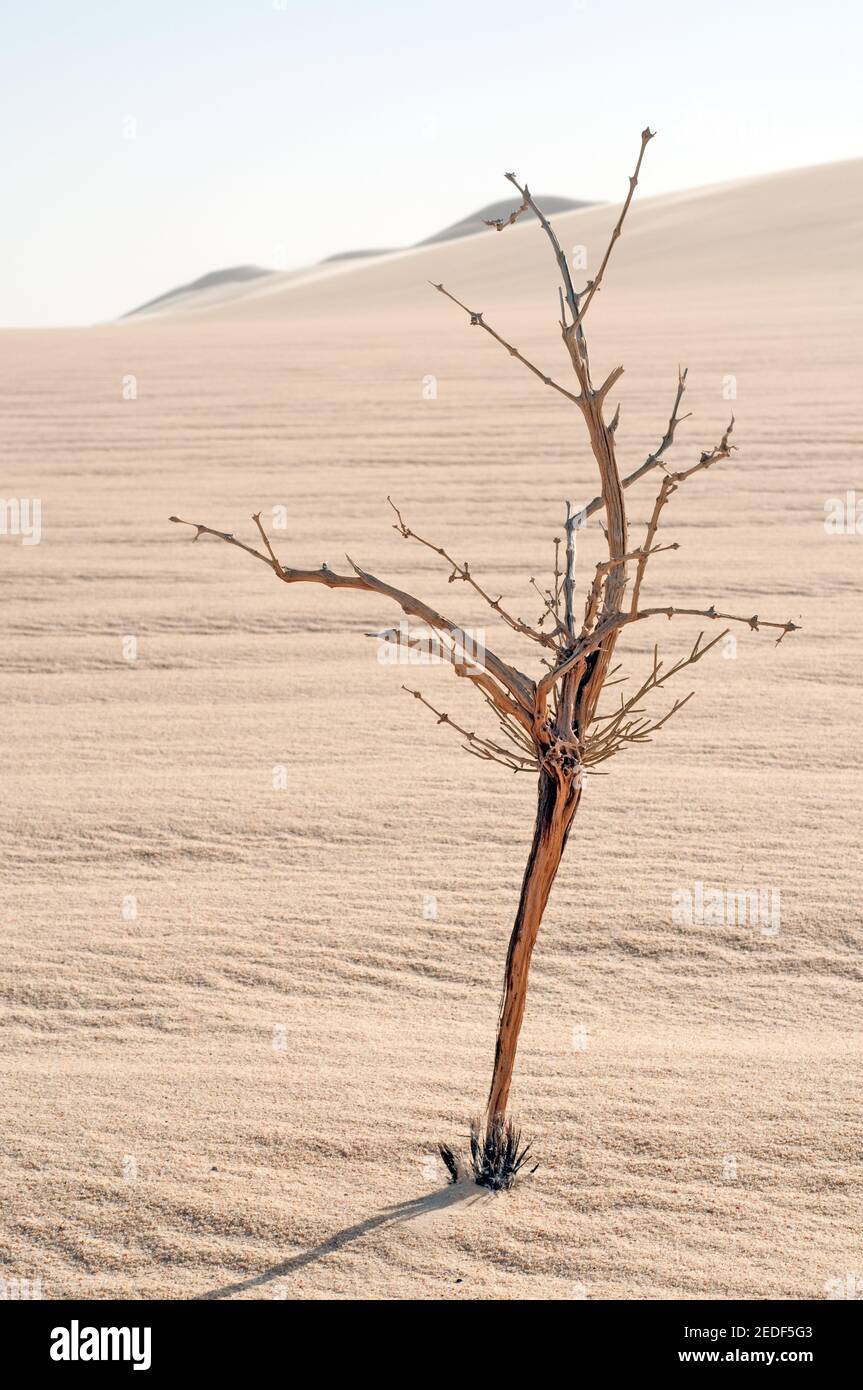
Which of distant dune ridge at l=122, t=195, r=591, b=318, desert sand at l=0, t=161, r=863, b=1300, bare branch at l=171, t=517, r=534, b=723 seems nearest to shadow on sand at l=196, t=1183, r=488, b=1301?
desert sand at l=0, t=161, r=863, b=1300

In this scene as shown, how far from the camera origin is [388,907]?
14.5 feet

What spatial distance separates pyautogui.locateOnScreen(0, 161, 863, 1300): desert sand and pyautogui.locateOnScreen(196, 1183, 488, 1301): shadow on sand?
10mm

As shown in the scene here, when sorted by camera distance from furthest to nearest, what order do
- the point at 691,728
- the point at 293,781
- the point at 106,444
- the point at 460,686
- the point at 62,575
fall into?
1. the point at 106,444
2. the point at 62,575
3. the point at 460,686
4. the point at 691,728
5. the point at 293,781

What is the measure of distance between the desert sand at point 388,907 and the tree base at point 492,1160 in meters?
0.04

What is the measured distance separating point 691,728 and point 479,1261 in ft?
11.5

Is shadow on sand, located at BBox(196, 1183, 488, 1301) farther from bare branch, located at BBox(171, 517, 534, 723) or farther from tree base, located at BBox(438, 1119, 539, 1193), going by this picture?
bare branch, located at BBox(171, 517, 534, 723)

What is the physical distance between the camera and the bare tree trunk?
2.75 metres

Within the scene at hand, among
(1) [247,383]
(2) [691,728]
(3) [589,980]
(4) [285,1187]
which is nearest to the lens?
(4) [285,1187]

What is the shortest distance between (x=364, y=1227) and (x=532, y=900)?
2.68 feet

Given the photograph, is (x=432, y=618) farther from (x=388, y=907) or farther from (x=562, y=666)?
(x=388, y=907)

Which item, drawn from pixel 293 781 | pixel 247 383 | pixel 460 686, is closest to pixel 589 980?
pixel 293 781

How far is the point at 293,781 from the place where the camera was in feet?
18.1

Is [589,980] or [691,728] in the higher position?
[691,728]
